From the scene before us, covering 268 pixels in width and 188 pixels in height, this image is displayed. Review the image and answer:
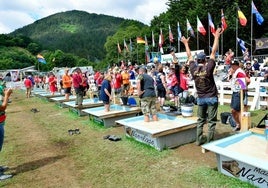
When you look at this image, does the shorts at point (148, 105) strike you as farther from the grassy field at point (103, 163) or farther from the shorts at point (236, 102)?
the shorts at point (236, 102)

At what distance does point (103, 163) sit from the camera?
21.0 ft

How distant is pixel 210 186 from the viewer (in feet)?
15.7

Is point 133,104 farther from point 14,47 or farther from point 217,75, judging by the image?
point 14,47

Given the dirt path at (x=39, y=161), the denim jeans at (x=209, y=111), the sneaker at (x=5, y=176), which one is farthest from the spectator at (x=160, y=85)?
the sneaker at (x=5, y=176)

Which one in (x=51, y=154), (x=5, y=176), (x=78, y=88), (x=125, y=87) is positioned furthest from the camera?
(x=125, y=87)

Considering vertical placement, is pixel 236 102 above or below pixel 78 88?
below

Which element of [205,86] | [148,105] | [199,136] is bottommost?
[199,136]

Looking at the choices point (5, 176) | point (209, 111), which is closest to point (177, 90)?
point (209, 111)

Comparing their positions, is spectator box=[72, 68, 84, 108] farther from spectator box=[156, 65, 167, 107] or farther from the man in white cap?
the man in white cap

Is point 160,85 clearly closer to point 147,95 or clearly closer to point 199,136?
point 147,95

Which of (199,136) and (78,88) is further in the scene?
(78,88)

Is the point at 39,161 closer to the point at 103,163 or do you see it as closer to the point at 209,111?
the point at 103,163

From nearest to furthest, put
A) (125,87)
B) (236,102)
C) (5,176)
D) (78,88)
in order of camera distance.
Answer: (5,176) < (236,102) < (78,88) < (125,87)

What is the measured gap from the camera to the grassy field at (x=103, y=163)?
5.25m
